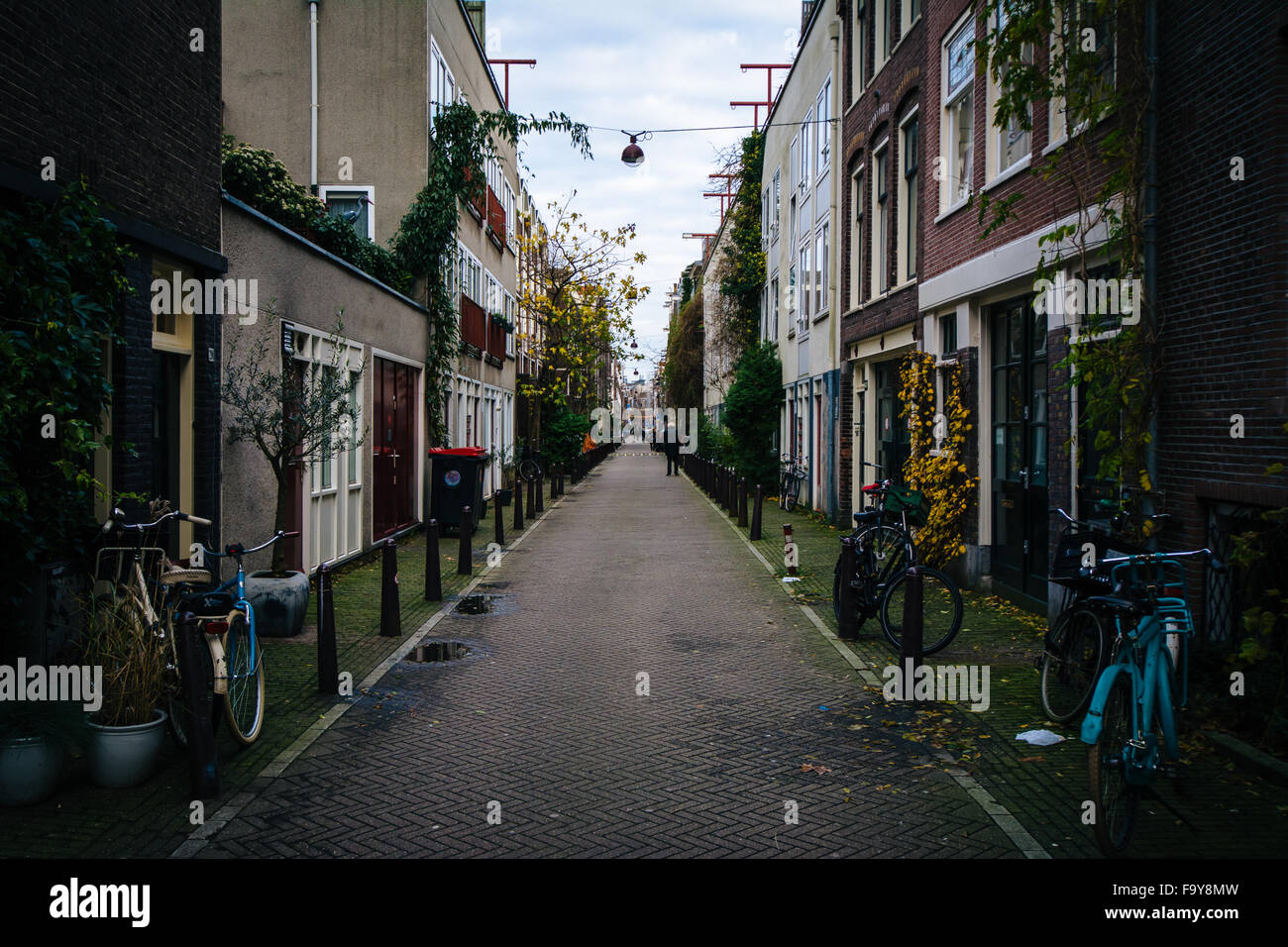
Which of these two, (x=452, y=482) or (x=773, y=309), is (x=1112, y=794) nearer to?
(x=452, y=482)

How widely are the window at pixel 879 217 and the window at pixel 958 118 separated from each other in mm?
4132

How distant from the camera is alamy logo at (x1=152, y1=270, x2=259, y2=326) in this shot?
8891 mm

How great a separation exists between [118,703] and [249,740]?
92 centimetres

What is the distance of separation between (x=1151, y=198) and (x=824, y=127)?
16.2 meters

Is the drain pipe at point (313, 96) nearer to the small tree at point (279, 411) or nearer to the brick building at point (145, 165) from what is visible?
the small tree at point (279, 411)

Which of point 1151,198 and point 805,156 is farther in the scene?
point 805,156

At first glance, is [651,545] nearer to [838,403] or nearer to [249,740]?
[838,403]

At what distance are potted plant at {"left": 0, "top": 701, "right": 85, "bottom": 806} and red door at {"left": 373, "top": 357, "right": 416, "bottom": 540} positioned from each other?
10.8 metres

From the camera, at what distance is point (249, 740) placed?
618 centimetres

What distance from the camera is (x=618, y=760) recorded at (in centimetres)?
602

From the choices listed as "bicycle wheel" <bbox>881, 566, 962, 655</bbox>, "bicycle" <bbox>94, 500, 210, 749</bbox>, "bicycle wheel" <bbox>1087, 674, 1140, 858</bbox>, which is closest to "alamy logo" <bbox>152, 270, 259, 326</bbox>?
"bicycle" <bbox>94, 500, 210, 749</bbox>

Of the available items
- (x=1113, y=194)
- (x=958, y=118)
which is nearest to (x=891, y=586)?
(x=1113, y=194)

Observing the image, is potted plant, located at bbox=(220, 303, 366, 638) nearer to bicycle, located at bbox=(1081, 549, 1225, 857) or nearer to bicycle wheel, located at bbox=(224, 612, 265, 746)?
bicycle wheel, located at bbox=(224, 612, 265, 746)
